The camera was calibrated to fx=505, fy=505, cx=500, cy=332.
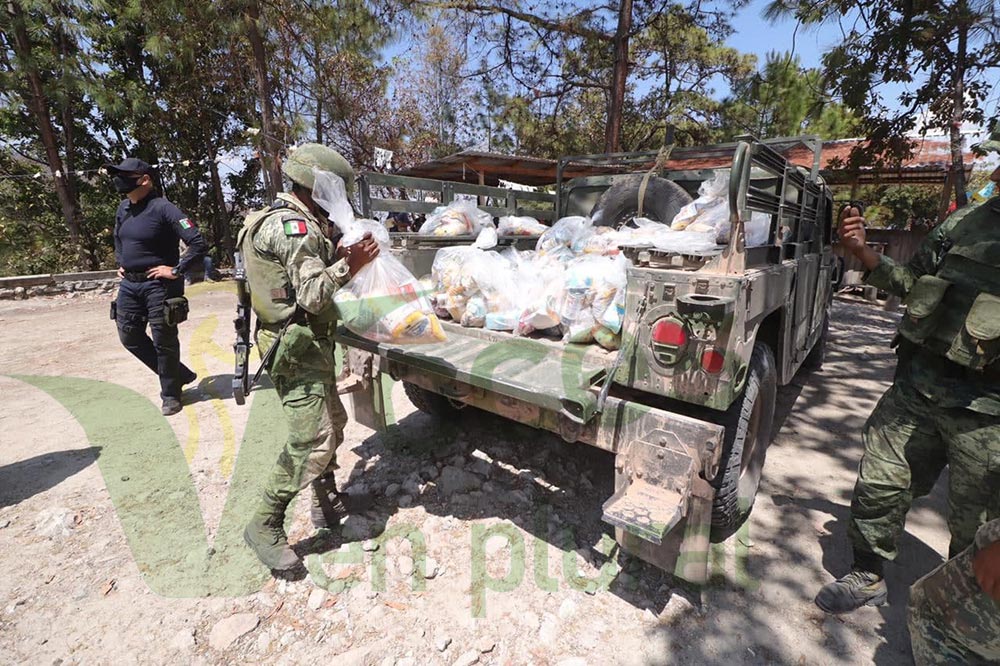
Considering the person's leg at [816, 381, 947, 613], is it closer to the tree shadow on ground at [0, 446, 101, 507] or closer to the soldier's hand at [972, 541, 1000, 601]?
the soldier's hand at [972, 541, 1000, 601]

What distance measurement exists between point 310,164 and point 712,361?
171cm

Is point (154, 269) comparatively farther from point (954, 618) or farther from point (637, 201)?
point (954, 618)

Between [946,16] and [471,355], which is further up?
[946,16]

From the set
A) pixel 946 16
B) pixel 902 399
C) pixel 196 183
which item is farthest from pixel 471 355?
pixel 196 183

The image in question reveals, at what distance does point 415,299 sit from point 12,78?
11.8m

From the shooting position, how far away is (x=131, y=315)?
147 inches

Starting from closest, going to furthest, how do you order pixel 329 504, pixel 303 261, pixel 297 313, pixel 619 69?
pixel 303 261, pixel 297 313, pixel 329 504, pixel 619 69

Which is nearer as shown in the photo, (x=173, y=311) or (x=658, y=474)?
(x=658, y=474)

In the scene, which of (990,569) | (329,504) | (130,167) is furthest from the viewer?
(130,167)

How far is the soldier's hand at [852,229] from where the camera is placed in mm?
1977

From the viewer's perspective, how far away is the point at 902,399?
1921 millimetres

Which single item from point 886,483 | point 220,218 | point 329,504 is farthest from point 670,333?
point 220,218

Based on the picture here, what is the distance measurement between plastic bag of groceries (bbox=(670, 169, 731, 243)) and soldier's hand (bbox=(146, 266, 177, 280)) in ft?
11.4

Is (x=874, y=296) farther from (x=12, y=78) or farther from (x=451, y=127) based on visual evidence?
(x=12, y=78)
